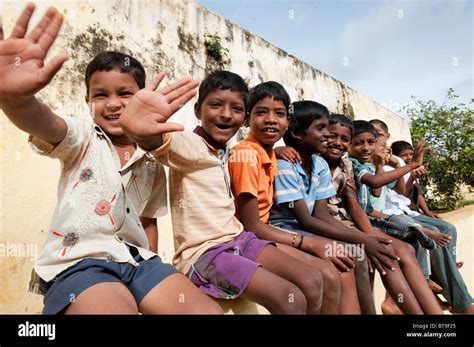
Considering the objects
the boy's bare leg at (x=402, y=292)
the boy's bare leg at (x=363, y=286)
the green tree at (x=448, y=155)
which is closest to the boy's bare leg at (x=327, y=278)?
the boy's bare leg at (x=363, y=286)

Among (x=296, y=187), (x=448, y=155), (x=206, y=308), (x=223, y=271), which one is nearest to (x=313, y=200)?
(x=296, y=187)

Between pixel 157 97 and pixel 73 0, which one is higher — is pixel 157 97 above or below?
below

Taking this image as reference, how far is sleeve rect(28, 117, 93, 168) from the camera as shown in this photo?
1.50 metres

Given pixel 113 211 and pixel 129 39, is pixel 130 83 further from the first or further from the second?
pixel 129 39

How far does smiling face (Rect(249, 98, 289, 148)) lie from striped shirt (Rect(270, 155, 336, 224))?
0.16 meters

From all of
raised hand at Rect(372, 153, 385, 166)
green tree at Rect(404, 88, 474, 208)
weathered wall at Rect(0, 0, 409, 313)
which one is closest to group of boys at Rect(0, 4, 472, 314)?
raised hand at Rect(372, 153, 385, 166)

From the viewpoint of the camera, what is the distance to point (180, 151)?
1.80 meters

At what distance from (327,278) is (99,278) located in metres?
1.09

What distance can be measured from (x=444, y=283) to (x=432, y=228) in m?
0.45

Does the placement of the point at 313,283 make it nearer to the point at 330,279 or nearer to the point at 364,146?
the point at 330,279

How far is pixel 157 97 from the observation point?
1514 millimetres

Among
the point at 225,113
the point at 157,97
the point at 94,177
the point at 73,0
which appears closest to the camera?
the point at 157,97

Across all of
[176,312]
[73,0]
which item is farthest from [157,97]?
[73,0]

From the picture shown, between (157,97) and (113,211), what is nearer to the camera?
(157,97)
